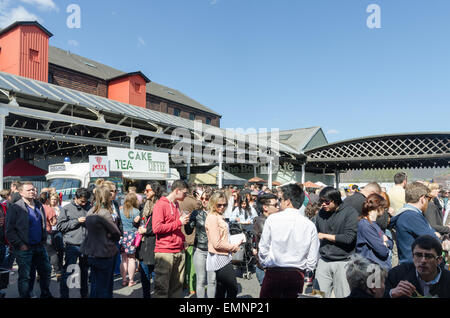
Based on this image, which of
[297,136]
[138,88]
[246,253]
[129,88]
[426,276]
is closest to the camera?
[426,276]

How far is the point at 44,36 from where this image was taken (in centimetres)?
2145

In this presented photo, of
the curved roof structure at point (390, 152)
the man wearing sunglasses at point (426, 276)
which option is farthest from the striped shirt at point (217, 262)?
the curved roof structure at point (390, 152)

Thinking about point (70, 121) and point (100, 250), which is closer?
Result: point (100, 250)

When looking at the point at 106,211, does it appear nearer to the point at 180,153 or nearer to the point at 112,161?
the point at 112,161

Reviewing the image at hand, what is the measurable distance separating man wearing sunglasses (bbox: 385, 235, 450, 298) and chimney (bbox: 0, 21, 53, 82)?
946 inches

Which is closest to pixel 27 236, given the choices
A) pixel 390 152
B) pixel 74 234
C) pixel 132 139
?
pixel 74 234

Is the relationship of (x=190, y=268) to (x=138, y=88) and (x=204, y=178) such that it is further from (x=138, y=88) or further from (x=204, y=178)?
(x=138, y=88)

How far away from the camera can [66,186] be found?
10.9 meters

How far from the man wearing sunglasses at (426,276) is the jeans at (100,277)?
138 inches

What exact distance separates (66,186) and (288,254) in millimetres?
9951

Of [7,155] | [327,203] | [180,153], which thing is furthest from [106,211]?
[7,155]

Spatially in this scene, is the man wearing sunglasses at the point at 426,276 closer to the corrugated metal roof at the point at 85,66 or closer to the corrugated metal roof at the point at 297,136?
the corrugated metal roof at the point at 85,66

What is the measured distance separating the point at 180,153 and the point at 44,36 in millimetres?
13787

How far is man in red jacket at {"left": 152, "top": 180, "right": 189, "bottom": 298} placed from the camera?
4.21 m
